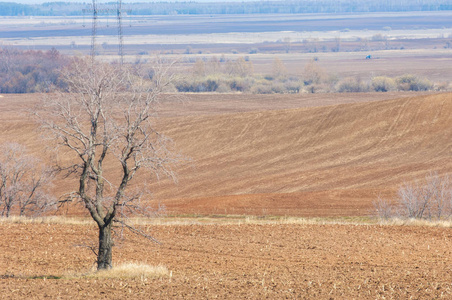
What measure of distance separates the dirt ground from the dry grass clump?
0.37 metres

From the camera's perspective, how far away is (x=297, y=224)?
83.1 feet

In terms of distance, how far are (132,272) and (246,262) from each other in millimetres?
3609

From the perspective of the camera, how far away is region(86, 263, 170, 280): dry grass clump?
15.8 m

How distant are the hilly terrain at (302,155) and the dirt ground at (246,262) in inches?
377

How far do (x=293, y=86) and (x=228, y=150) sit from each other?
168 feet

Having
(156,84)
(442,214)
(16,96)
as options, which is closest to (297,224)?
(442,214)

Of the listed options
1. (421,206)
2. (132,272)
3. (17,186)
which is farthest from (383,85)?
(132,272)

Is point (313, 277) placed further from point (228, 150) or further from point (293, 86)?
point (293, 86)

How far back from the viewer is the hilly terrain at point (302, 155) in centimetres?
3672

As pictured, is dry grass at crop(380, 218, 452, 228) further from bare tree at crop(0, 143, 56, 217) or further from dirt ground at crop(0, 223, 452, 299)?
bare tree at crop(0, 143, 56, 217)

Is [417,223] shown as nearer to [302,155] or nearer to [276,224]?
[276,224]

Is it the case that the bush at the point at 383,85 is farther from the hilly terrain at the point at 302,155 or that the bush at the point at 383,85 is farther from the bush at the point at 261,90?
the hilly terrain at the point at 302,155

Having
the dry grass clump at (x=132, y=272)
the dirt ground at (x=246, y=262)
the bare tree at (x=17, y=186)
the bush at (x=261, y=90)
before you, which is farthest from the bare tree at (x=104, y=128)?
the bush at (x=261, y=90)

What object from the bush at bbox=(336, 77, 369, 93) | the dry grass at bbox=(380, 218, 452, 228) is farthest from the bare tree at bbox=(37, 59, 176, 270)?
the bush at bbox=(336, 77, 369, 93)
